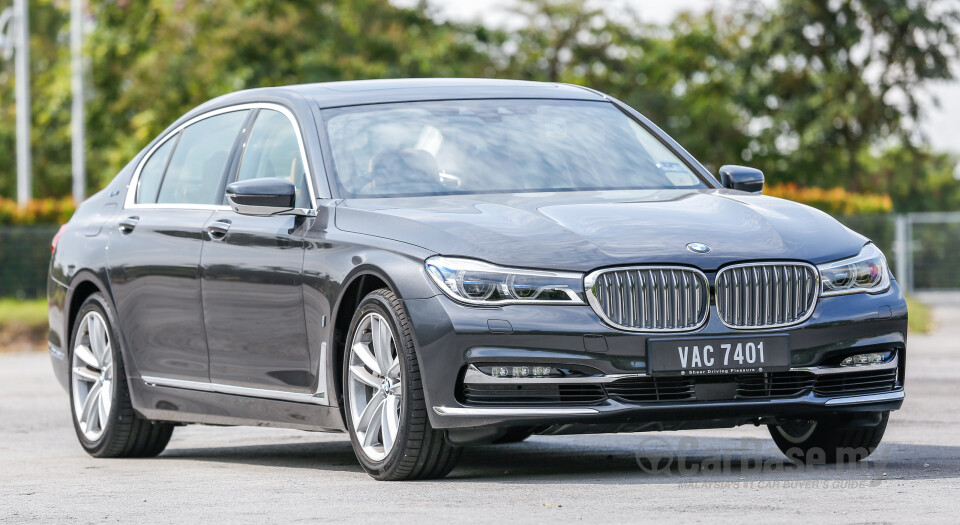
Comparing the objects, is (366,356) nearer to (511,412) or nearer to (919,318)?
(511,412)

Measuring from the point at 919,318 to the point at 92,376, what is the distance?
14.8 metres

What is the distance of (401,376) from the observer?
676cm

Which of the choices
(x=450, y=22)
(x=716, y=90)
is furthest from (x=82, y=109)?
(x=716, y=90)

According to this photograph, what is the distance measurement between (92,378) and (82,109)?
29930 millimetres

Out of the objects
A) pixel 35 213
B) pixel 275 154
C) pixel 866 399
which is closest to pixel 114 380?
pixel 275 154

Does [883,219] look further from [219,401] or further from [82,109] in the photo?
[219,401]

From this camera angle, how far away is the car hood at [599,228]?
6.63 meters

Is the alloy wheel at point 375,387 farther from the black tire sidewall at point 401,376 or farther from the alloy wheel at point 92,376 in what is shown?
the alloy wheel at point 92,376

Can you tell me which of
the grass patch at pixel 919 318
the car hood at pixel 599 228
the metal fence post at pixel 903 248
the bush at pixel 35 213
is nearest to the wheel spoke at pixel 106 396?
the car hood at pixel 599 228

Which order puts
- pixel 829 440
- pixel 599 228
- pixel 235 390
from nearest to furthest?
pixel 599 228 → pixel 829 440 → pixel 235 390

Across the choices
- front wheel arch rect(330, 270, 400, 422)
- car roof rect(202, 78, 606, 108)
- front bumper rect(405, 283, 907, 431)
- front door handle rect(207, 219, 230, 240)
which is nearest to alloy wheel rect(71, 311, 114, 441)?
front door handle rect(207, 219, 230, 240)

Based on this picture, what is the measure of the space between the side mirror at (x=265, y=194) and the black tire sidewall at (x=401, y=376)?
77 centimetres

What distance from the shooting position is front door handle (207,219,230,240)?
8.13 meters

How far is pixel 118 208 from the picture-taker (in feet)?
31.2
